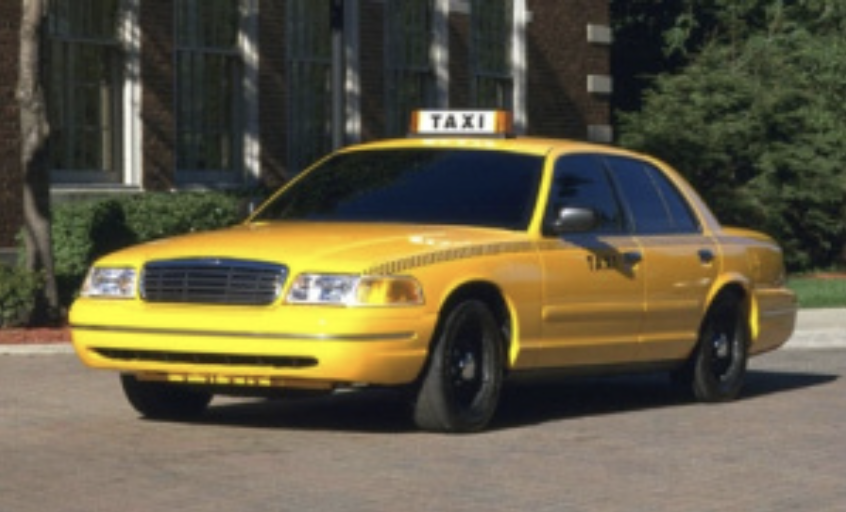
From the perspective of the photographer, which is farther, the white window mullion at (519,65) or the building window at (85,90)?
the white window mullion at (519,65)

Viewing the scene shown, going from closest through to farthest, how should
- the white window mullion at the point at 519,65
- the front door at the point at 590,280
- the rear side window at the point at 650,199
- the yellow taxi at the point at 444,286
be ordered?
1. the yellow taxi at the point at 444,286
2. the front door at the point at 590,280
3. the rear side window at the point at 650,199
4. the white window mullion at the point at 519,65

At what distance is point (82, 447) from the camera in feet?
39.7

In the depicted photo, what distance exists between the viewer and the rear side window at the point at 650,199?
14.9 meters

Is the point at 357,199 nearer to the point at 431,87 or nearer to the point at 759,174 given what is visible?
the point at 431,87

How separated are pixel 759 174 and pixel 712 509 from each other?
78.7 ft

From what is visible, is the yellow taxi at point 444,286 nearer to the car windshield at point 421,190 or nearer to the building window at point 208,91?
the car windshield at point 421,190

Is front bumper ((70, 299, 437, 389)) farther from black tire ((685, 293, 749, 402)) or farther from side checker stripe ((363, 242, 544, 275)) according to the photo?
black tire ((685, 293, 749, 402))

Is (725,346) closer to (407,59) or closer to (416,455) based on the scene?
(416,455)

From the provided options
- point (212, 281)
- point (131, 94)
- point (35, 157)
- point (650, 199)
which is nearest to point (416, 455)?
point (212, 281)

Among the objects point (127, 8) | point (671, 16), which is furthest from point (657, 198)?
point (671, 16)

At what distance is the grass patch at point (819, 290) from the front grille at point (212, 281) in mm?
14284

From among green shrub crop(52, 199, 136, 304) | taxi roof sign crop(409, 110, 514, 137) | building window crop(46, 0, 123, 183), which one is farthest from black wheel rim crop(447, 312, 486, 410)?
building window crop(46, 0, 123, 183)

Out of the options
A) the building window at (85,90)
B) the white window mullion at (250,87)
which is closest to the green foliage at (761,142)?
the white window mullion at (250,87)

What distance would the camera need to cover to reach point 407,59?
29.6 meters
